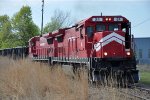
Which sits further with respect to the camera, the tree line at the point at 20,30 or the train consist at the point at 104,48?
the tree line at the point at 20,30

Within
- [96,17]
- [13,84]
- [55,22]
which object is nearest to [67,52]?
[96,17]

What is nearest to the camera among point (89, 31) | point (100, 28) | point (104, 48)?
point (104, 48)

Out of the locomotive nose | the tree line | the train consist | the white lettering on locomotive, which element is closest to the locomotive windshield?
the train consist

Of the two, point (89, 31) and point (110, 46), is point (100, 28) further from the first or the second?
point (110, 46)

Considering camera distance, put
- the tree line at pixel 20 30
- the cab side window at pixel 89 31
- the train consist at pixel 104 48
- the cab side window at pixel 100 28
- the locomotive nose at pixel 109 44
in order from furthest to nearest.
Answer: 1. the tree line at pixel 20 30
2. the cab side window at pixel 100 28
3. the cab side window at pixel 89 31
4. the locomotive nose at pixel 109 44
5. the train consist at pixel 104 48

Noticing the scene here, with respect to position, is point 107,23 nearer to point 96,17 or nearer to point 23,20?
point 96,17

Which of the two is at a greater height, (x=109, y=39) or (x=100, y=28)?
(x=100, y=28)

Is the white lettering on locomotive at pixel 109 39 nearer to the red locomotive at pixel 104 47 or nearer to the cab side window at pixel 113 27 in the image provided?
the red locomotive at pixel 104 47

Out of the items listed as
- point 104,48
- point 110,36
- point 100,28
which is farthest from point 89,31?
point 104,48

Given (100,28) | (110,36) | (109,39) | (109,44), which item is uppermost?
(100,28)

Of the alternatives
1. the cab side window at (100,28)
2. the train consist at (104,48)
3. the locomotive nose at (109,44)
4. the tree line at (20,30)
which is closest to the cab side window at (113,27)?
the train consist at (104,48)

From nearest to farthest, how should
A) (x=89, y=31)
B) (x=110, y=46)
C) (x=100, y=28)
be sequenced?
(x=110, y=46) → (x=89, y=31) → (x=100, y=28)

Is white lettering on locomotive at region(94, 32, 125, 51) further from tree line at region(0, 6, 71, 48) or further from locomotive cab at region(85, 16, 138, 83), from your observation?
tree line at region(0, 6, 71, 48)

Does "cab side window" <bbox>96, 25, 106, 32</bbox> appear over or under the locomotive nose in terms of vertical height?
over
